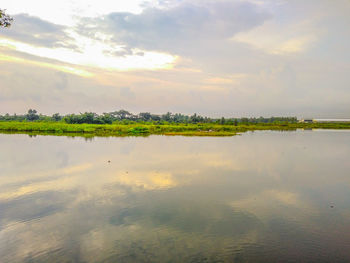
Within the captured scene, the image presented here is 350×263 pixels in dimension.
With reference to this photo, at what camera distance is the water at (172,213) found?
24.0ft

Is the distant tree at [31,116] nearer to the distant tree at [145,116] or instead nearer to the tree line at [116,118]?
the tree line at [116,118]

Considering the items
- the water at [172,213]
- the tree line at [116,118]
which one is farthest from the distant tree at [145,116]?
the water at [172,213]

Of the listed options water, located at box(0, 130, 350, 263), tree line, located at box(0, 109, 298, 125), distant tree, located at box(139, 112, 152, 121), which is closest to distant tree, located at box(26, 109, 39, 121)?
tree line, located at box(0, 109, 298, 125)

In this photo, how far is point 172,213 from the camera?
10070 millimetres

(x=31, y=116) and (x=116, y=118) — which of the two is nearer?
(x=31, y=116)

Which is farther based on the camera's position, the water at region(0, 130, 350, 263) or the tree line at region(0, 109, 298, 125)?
the tree line at region(0, 109, 298, 125)

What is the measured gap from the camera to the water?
7.31 meters

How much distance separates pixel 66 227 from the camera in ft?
28.7

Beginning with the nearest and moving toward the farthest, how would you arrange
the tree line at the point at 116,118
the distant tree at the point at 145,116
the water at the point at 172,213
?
the water at the point at 172,213, the tree line at the point at 116,118, the distant tree at the point at 145,116

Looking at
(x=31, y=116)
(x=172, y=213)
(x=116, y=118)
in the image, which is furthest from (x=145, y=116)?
(x=172, y=213)

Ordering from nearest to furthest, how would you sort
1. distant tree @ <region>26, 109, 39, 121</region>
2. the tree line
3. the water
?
the water, the tree line, distant tree @ <region>26, 109, 39, 121</region>

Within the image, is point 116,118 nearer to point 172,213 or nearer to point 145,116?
point 145,116

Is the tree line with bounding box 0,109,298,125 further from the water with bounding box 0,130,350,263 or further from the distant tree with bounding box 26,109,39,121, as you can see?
the water with bounding box 0,130,350,263

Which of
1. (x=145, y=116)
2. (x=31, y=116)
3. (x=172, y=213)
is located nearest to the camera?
(x=172, y=213)
